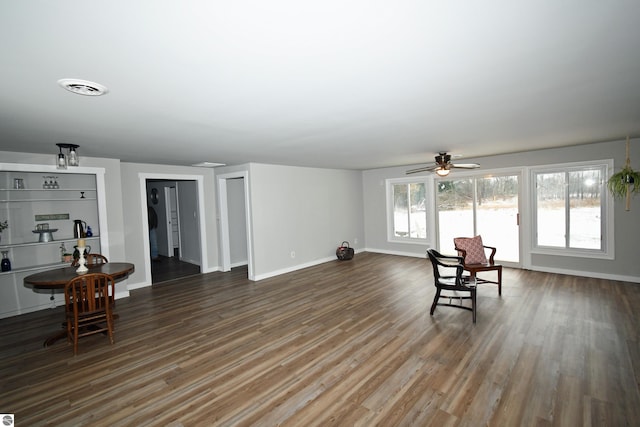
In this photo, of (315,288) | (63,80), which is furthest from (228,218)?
(63,80)

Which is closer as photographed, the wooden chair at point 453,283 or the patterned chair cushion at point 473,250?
the wooden chair at point 453,283

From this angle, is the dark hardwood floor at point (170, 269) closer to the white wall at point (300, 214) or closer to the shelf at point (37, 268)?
the shelf at point (37, 268)

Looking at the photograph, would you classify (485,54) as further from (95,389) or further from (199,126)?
(95,389)

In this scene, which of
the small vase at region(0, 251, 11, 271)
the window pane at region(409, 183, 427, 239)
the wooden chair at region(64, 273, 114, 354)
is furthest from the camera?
the window pane at region(409, 183, 427, 239)

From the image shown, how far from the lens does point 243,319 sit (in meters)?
3.90

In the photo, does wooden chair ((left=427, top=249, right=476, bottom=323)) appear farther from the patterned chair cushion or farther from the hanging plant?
the hanging plant

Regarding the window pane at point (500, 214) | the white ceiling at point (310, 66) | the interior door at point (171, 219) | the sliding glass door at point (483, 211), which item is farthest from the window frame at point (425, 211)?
the interior door at point (171, 219)

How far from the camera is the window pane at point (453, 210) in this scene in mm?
6574

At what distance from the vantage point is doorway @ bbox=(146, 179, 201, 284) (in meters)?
7.25

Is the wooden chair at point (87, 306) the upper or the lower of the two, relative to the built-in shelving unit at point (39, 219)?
lower

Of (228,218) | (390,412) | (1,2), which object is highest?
(1,2)

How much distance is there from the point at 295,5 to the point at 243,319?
362cm

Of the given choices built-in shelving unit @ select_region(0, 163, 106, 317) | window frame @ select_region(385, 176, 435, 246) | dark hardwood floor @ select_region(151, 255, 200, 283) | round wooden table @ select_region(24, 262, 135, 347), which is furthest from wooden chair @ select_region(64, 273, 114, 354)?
window frame @ select_region(385, 176, 435, 246)

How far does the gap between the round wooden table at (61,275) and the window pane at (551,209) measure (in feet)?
23.0
